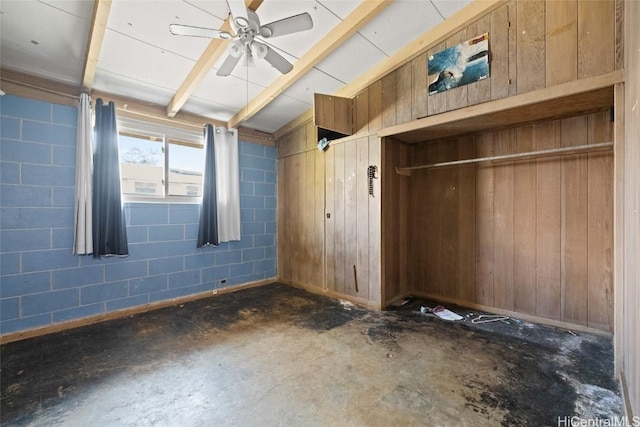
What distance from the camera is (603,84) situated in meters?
2.06

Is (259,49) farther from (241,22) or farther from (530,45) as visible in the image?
(530,45)

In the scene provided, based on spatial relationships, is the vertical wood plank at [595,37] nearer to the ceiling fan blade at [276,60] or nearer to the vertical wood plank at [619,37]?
the vertical wood plank at [619,37]

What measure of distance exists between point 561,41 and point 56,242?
5.03 metres

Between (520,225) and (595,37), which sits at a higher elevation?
(595,37)

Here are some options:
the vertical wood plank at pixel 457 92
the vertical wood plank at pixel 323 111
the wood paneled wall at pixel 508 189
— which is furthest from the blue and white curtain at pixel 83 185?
the vertical wood plank at pixel 457 92

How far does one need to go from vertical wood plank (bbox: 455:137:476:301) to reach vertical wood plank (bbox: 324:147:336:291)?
5.33 feet

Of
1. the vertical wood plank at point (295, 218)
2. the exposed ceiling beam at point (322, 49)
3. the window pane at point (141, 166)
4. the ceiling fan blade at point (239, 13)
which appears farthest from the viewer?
the vertical wood plank at point (295, 218)

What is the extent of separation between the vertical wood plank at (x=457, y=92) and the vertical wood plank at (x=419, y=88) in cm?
24

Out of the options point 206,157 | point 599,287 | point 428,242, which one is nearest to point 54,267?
point 206,157

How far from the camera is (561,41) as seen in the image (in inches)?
88.6

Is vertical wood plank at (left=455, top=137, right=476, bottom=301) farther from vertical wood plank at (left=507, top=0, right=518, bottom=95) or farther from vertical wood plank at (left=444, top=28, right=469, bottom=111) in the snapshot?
vertical wood plank at (left=507, top=0, right=518, bottom=95)

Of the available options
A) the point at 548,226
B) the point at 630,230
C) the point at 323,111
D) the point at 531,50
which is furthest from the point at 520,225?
the point at 323,111

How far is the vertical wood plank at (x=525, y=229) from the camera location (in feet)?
10.00

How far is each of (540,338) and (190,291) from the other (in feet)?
13.4
